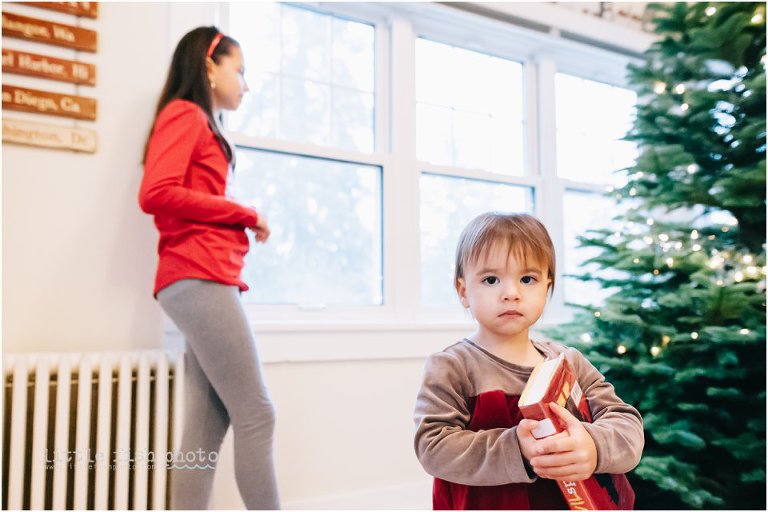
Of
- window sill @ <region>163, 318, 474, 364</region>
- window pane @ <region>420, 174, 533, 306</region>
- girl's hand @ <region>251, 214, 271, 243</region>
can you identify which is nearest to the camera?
girl's hand @ <region>251, 214, 271, 243</region>

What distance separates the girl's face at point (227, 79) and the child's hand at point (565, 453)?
1402mm

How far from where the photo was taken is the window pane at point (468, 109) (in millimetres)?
2613

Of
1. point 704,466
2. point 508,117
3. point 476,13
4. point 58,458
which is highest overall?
point 476,13

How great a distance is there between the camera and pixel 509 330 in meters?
0.83

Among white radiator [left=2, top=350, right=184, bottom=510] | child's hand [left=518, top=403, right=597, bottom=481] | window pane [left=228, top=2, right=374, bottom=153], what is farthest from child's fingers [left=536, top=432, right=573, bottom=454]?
window pane [left=228, top=2, right=374, bottom=153]

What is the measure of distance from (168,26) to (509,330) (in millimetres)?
1679

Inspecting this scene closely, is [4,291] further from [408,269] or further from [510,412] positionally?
[510,412]

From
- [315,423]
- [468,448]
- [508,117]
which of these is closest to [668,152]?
[508,117]

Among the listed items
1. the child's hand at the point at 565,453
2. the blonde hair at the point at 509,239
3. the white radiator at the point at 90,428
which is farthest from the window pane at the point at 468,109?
the child's hand at the point at 565,453

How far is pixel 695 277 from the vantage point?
6.18ft

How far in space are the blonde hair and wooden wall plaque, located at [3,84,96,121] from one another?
147 centimetres

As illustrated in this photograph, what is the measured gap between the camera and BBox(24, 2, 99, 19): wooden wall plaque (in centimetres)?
181

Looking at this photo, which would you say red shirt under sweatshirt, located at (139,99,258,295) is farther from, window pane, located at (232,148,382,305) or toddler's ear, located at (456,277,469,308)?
toddler's ear, located at (456,277,469,308)

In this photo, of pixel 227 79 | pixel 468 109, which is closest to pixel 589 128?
pixel 468 109
